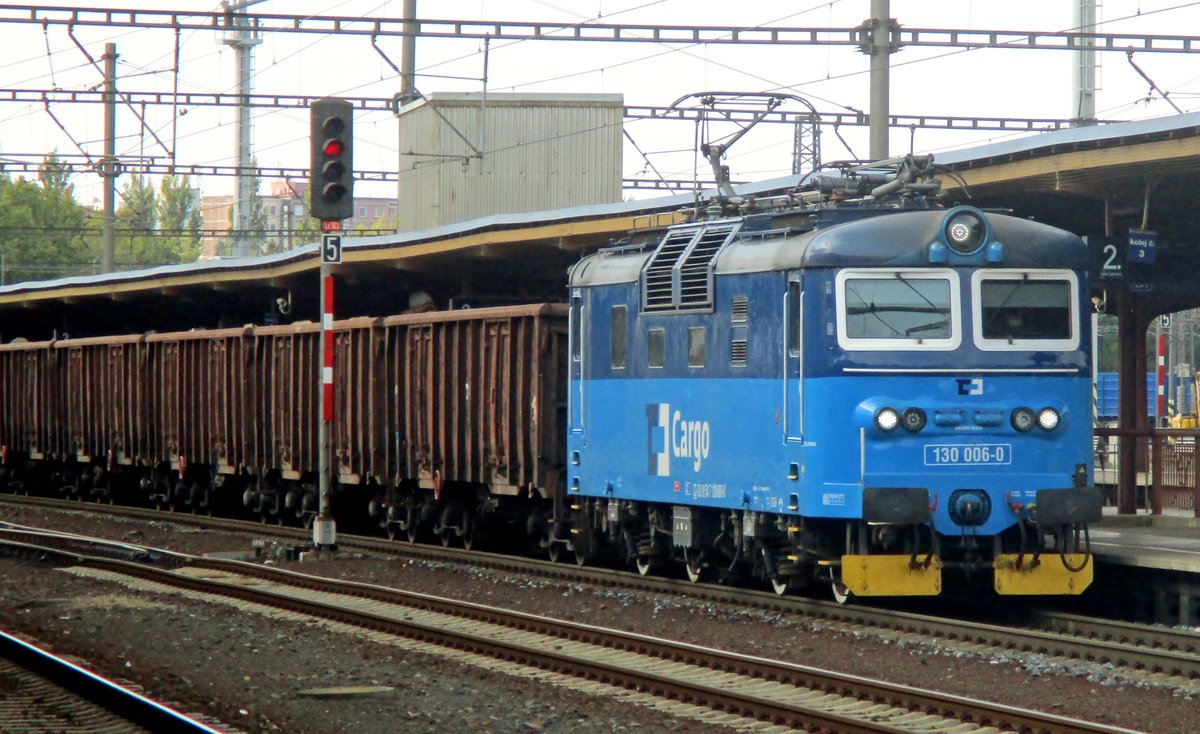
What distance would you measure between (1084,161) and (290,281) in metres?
17.7

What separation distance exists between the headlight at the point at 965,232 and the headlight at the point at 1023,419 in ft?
4.34

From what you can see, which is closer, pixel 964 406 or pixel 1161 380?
pixel 964 406

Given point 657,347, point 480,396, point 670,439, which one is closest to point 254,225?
point 480,396

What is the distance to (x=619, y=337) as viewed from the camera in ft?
52.9

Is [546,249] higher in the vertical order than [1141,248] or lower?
higher

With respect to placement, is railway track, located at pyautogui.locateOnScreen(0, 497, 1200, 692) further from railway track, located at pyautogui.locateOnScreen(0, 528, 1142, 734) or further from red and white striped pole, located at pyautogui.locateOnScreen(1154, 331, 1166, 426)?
red and white striped pole, located at pyautogui.locateOnScreen(1154, 331, 1166, 426)

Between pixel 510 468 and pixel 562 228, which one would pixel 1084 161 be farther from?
pixel 562 228

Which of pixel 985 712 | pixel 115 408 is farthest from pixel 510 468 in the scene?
pixel 115 408

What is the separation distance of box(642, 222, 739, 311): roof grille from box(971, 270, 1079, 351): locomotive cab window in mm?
2307

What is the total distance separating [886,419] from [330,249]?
303 inches

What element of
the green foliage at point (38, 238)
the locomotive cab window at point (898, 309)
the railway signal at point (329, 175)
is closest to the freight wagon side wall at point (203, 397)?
the railway signal at point (329, 175)

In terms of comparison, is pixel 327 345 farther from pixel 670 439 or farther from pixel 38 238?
pixel 38 238

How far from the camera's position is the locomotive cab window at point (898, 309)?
1322cm

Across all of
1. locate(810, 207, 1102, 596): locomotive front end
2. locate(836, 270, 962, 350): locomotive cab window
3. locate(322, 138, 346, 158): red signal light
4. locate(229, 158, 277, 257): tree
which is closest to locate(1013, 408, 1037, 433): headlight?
locate(810, 207, 1102, 596): locomotive front end
